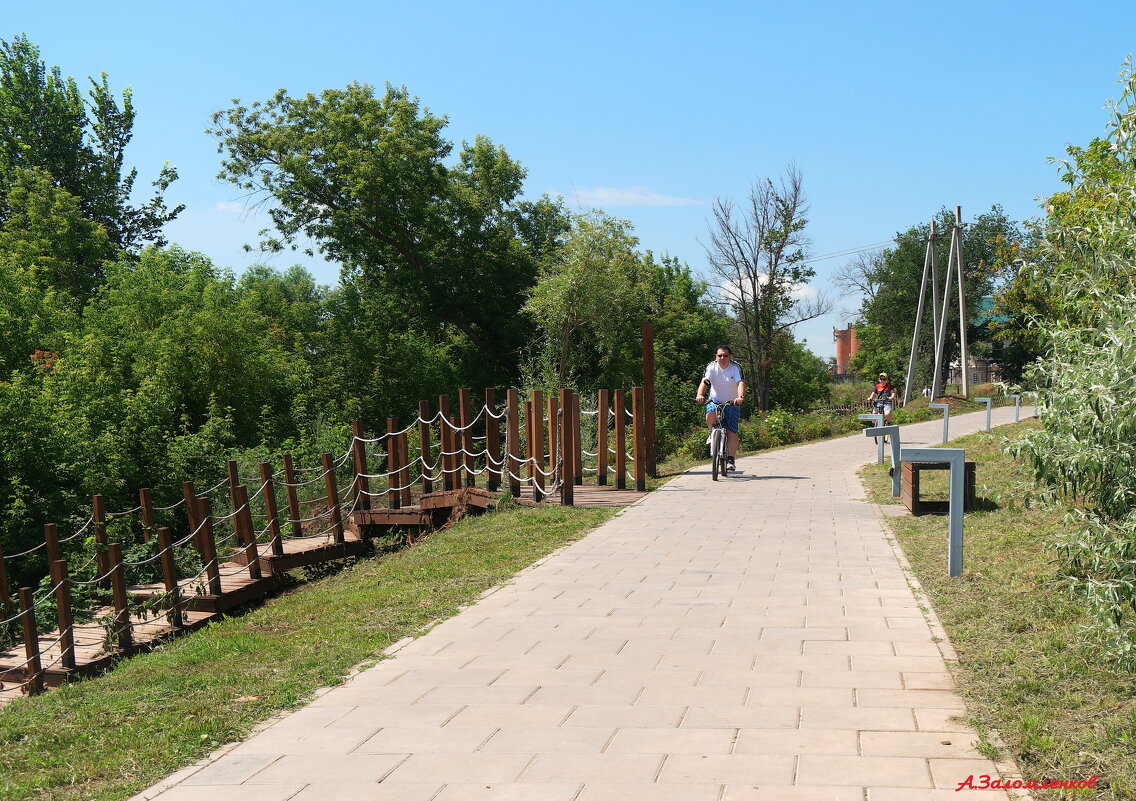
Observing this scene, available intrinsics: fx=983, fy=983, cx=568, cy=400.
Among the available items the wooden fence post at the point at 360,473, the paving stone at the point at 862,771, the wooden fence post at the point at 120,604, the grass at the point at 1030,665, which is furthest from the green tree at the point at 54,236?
the paving stone at the point at 862,771

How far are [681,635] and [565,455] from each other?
6695 millimetres

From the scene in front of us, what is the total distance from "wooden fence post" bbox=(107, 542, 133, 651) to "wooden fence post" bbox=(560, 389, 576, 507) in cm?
523

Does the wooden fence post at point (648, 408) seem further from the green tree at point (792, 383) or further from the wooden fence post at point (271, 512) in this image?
the green tree at point (792, 383)

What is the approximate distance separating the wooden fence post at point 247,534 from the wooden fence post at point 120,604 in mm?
2087

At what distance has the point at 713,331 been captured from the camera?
140 feet

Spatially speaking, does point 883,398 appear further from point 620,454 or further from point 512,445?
point 512,445

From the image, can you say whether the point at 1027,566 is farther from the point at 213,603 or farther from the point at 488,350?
the point at 488,350

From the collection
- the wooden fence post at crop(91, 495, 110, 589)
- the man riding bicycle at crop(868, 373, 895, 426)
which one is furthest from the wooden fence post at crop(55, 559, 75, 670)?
the man riding bicycle at crop(868, 373, 895, 426)

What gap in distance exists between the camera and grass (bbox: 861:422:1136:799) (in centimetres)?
371

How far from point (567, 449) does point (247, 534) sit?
400 cm

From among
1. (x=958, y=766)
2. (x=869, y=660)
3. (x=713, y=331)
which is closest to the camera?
(x=958, y=766)

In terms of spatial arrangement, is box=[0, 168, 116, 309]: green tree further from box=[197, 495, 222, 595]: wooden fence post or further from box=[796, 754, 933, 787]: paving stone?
box=[796, 754, 933, 787]: paving stone

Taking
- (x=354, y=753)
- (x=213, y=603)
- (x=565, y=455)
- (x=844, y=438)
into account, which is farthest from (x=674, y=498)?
(x=844, y=438)

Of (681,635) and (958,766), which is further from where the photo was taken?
(681,635)
